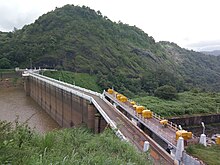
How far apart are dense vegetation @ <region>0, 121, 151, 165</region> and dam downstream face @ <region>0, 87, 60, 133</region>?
18.6 m

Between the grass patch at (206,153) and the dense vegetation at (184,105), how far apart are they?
70.6 feet

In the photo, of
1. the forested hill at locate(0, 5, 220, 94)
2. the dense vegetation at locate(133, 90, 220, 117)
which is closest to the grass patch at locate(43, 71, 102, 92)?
the forested hill at locate(0, 5, 220, 94)

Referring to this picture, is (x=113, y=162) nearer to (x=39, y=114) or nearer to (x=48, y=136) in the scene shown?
(x=48, y=136)

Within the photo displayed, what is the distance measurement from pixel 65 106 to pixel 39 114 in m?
8.21

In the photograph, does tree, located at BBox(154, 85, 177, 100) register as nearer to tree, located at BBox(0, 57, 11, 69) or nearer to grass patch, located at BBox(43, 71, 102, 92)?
grass patch, located at BBox(43, 71, 102, 92)

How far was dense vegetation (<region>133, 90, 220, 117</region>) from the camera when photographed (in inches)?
1506

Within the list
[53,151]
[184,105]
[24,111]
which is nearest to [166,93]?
[184,105]

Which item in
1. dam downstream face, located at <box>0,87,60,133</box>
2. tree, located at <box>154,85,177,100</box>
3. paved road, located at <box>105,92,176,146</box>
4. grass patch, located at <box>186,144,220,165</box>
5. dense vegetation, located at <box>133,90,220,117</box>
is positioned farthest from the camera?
tree, located at <box>154,85,177,100</box>

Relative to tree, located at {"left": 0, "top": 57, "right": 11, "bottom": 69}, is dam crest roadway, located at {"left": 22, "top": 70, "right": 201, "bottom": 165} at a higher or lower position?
lower

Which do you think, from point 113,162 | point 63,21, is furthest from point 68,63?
point 113,162

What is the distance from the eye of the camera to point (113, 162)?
23.5 ft

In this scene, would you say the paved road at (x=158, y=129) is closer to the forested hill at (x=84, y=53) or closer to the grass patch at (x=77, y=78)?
the grass patch at (x=77, y=78)

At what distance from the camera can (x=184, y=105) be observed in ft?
135

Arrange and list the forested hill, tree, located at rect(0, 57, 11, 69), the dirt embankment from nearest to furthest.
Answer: the dirt embankment, the forested hill, tree, located at rect(0, 57, 11, 69)
